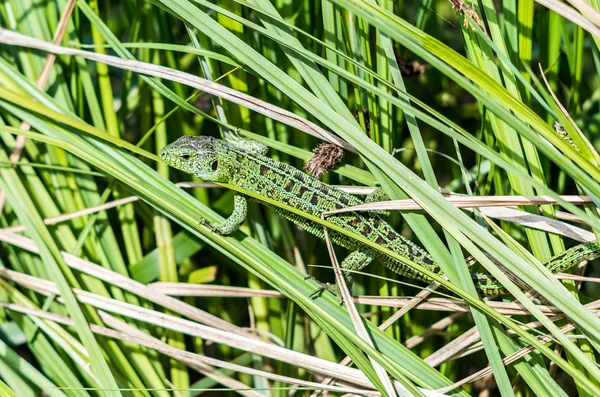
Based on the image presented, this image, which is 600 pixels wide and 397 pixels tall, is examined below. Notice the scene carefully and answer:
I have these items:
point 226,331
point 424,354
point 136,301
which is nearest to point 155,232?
point 136,301

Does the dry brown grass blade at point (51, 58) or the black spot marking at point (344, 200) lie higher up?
the dry brown grass blade at point (51, 58)

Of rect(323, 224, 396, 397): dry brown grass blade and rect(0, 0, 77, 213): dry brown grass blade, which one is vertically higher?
rect(0, 0, 77, 213): dry brown grass blade

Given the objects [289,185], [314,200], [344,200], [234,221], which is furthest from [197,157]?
[344,200]

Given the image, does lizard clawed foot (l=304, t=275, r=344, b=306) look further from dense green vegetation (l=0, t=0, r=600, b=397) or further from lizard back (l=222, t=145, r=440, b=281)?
lizard back (l=222, t=145, r=440, b=281)

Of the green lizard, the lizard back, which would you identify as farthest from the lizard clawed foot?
the lizard back

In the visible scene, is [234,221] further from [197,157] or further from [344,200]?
[344,200]

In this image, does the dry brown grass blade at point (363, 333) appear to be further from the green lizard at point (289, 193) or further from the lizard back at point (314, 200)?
the lizard back at point (314, 200)

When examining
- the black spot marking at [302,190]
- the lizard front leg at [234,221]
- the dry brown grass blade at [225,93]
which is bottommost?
the lizard front leg at [234,221]

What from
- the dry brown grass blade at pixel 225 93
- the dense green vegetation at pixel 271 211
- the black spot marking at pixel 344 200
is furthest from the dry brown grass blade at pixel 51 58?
the black spot marking at pixel 344 200

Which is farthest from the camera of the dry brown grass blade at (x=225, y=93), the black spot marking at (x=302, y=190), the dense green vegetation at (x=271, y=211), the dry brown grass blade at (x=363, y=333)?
the black spot marking at (x=302, y=190)
